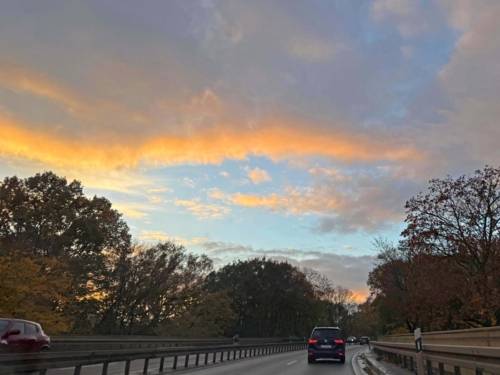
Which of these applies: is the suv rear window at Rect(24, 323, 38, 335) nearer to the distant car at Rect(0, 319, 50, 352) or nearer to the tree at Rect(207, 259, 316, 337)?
the distant car at Rect(0, 319, 50, 352)

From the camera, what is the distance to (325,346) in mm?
27906

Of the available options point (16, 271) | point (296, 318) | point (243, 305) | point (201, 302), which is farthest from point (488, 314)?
point (296, 318)

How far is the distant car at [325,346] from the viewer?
91.2 ft

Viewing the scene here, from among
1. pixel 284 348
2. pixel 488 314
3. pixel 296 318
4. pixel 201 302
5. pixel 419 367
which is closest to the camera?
pixel 419 367

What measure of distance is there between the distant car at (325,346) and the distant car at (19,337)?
1464 cm

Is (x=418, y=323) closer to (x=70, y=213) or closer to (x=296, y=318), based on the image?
(x=70, y=213)

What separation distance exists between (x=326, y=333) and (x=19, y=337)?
16.7 meters

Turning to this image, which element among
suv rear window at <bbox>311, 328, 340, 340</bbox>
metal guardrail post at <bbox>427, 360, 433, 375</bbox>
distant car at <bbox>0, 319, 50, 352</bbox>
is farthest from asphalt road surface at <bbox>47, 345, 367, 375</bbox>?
metal guardrail post at <bbox>427, 360, 433, 375</bbox>

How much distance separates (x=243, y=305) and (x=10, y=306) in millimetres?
73444

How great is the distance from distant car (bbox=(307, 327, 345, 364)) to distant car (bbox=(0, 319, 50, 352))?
48.0 ft

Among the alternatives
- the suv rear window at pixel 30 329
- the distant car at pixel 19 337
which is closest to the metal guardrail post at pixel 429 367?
the distant car at pixel 19 337

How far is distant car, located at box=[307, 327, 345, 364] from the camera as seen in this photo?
91.2ft

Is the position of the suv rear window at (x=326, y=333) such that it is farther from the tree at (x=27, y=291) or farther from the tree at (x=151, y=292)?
the tree at (x=151, y=292)

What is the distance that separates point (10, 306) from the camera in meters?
33.1
